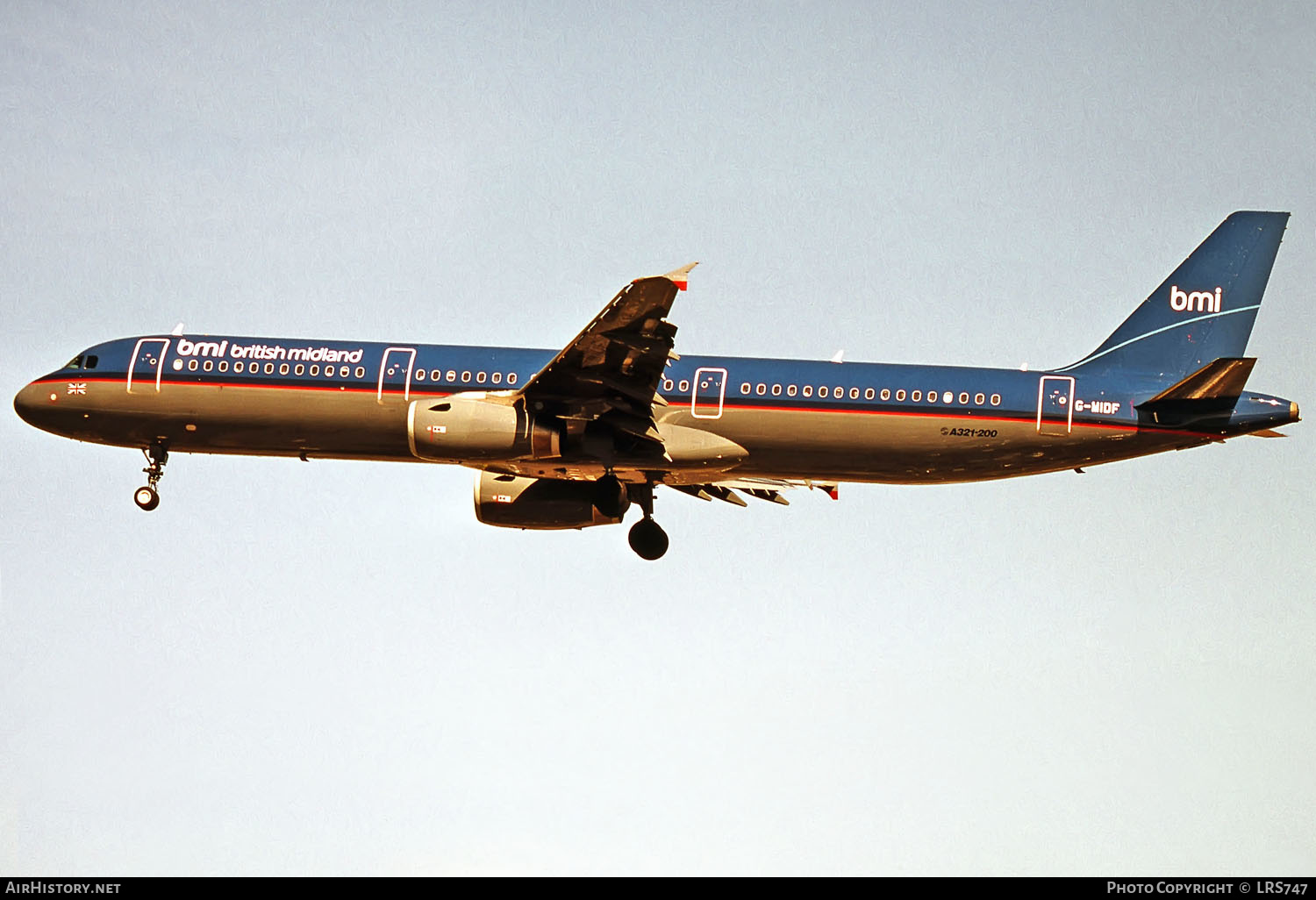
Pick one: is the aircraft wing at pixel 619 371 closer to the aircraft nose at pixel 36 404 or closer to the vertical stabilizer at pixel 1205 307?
the vertical stabilizer at pixel 1205 307

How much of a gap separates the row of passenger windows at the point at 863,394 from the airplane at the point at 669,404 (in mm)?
43

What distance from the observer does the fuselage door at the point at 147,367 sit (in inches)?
1624

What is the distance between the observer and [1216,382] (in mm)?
36906

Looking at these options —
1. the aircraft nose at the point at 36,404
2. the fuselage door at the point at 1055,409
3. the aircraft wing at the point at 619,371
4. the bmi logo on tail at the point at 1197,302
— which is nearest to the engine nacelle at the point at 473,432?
the aircraft wing at the point at 619,371

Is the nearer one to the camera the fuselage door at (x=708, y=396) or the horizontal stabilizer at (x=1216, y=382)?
the horizontal stabilizer at (x=1216, y=382)

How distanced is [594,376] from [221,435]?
10284 mm

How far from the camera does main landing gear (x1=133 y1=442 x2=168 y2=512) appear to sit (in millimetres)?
42094

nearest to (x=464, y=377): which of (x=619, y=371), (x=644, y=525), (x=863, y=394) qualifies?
(x=619, y=371)

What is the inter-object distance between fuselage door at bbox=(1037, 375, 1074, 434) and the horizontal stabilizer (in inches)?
85.2

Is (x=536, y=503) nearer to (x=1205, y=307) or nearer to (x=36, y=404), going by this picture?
(x=36, y=404)

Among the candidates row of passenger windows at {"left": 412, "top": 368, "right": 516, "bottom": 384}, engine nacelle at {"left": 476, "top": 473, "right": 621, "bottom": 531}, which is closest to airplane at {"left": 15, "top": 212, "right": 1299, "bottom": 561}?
row of passenger windows at {"left": 412, "top": 368, "right": 516, "bottom": 384}
